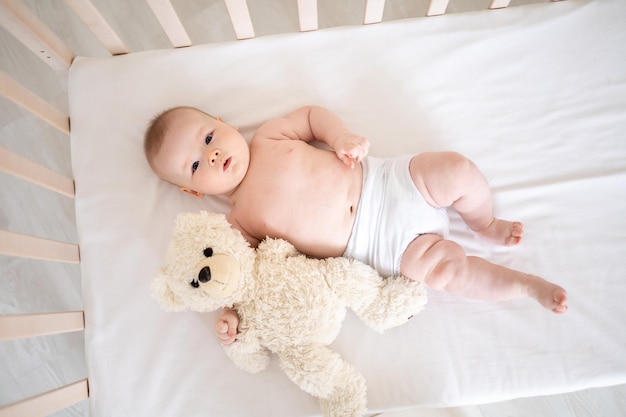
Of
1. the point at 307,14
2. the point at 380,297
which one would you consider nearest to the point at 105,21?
the point at 307,14

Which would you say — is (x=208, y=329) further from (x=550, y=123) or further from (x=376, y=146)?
(x=550, y=123)

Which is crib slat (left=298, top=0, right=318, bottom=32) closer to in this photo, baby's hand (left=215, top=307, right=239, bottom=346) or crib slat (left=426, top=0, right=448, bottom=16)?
crib slat (left=426, top=0, right=448, bottom=16)

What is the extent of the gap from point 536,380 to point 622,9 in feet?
3.34

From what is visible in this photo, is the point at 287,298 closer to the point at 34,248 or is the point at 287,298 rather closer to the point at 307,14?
the point at 34,248

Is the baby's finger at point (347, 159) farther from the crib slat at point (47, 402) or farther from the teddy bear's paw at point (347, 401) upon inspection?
the crib slat at point (47, 402)

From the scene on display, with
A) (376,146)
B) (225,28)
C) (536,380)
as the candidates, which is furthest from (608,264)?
(225,28)

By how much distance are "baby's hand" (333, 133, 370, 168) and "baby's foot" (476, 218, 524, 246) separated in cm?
36

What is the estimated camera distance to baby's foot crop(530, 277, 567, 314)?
879mm

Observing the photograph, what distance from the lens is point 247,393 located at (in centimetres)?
103

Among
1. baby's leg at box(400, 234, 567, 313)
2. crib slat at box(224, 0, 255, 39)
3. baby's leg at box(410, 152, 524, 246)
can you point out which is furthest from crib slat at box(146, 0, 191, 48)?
baby's leg at box(400, 234, 567, 313)

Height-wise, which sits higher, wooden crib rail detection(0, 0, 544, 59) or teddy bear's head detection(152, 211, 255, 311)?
wooden crib rail detection(0, 0, 544, 59)

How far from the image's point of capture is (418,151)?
1.16 metres

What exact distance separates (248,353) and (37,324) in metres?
0.48

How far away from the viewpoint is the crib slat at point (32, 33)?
102 cm
